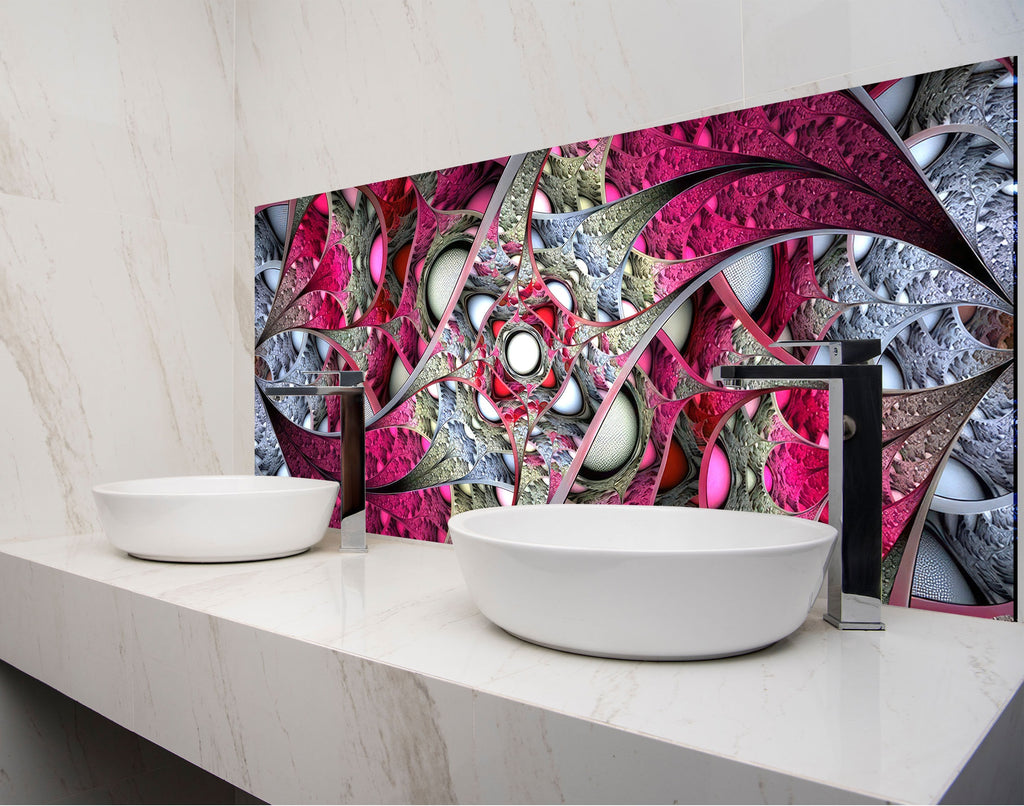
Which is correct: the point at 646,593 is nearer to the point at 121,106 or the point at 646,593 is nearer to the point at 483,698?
the point at 483,698

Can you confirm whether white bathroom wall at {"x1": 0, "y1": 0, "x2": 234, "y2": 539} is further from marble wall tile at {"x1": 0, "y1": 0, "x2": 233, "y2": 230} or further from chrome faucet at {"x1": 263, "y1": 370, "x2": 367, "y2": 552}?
chrome faucet at {"x1": 263, "y1": 370, "x2": 367, "y2": 552}

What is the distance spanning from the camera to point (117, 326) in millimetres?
1715

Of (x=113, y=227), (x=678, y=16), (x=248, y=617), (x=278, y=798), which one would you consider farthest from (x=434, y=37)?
(x=278, y=798)

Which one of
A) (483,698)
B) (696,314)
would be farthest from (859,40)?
(483,698)

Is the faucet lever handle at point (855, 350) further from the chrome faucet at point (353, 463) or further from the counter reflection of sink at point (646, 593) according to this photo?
the chrome faucet at point (353, 463)

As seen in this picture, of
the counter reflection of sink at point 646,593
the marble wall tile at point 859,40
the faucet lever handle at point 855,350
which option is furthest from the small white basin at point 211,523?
the marble wall tile at point 859,40

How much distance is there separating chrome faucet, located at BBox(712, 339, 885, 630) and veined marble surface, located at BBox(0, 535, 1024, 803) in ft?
0.15

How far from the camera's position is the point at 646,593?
77 cm

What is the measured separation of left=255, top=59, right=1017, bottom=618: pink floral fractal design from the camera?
100 cm

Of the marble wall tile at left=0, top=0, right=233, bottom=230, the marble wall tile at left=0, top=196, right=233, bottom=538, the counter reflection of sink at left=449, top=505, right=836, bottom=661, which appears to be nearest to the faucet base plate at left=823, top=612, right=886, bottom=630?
the counter reflection of sink at left=449, top=505, right=836, bottom=661

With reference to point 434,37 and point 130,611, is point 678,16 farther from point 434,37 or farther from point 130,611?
point 130,611

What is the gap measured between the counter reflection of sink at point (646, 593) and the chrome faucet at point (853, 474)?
12 centimetres

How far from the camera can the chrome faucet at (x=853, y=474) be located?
0.95 meters

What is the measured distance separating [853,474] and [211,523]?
98 centimetres
